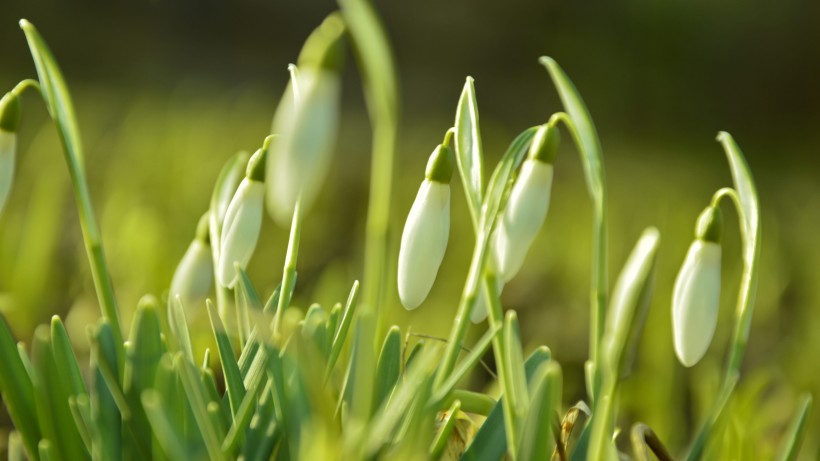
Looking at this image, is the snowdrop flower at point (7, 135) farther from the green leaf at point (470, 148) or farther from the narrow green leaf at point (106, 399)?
the green leaf at point (470, 148)

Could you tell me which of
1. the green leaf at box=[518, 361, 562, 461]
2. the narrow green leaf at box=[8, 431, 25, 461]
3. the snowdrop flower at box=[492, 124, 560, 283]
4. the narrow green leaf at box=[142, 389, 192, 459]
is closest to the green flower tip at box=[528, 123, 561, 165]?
the snowdrop flower at box=[492, 124, 560, 283]

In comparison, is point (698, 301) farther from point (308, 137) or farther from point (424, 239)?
point (308, 137)

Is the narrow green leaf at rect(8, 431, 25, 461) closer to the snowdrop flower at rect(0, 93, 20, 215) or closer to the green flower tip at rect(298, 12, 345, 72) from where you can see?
the snowdrop flower at rect(0, 93, 20, 215)

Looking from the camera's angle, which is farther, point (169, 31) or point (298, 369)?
point (169, 31)

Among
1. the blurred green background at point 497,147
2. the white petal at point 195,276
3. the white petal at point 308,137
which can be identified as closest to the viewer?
the white petal at point 308,137

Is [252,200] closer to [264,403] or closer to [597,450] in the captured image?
[264,403]

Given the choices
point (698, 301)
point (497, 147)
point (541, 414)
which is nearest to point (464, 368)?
point (541, 414)

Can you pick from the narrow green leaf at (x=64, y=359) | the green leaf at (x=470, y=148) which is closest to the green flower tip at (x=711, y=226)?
the green leaf at (x=470, y=148)

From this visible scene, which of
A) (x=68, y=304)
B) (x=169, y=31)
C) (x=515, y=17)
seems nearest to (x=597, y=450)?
(x=68, y=304)
